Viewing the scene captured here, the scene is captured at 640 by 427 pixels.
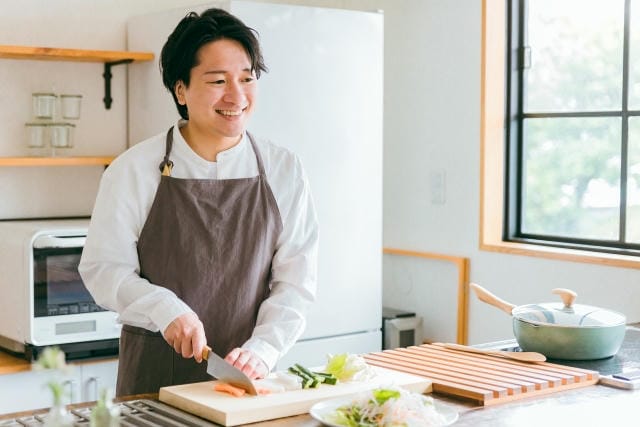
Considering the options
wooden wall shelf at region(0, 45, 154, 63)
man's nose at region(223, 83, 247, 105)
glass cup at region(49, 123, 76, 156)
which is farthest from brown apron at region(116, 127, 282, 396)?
glass cup at region(49, 123, 76, 156)

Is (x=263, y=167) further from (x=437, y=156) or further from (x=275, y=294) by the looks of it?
(x=437, y=156)

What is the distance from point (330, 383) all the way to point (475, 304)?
204cm

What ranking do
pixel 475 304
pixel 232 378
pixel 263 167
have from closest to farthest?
pixel 232 378, pixel 263 167, pixel 475 304

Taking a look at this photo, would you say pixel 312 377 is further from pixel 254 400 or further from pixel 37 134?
pixel 37 134

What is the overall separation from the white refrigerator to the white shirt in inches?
45.6

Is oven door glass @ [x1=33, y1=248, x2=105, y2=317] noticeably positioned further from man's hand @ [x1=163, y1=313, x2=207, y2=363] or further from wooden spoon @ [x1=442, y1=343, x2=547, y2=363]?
wooden spoon @ [x1=442, y1=343, x2=547, y2=363]

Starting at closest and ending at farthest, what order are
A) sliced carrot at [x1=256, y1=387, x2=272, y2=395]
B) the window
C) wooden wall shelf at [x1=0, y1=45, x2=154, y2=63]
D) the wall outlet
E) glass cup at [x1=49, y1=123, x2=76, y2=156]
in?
sliced carrot at [x1=256, y1=387, x2=272, y2=395], wooden wall shelf at [x1=0, y1=45, x2=154, y2=63], the window, glass cup at [x1=49, y1=123, x2=76, y2=156], the wall outlet

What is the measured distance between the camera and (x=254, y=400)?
1702mm

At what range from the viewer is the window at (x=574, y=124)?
3361 millimetres

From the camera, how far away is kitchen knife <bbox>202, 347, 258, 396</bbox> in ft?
5.76

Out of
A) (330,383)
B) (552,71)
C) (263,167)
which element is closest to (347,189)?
(552,71)

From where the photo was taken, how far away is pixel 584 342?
2.08m

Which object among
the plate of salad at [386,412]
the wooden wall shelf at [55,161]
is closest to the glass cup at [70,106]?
the wooden wall shelf at [55,161]

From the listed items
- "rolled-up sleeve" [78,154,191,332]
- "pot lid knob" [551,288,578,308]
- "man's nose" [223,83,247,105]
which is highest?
"man's nose" [223,83,247,105]
